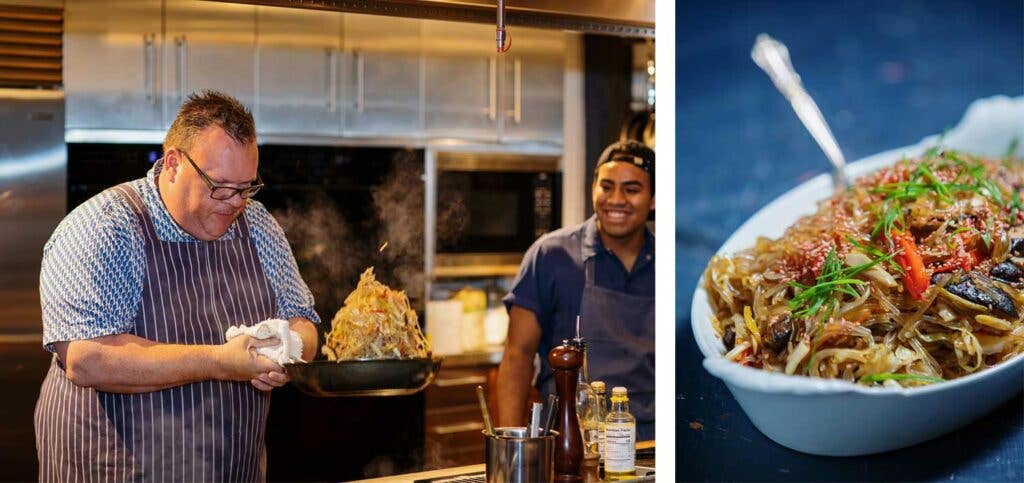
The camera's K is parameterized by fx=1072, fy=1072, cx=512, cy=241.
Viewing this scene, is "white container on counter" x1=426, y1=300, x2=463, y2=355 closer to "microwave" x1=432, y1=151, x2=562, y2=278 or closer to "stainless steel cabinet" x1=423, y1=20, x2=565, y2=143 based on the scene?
"microwave" x1=432, y1=151, x2=562, y2=278

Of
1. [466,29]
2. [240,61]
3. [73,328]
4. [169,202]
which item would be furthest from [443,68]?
Result: [73,328]

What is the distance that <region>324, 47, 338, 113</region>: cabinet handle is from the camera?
4359 mm

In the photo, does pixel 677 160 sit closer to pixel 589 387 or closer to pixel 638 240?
pixel 589 387

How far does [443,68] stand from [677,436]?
10.5ft

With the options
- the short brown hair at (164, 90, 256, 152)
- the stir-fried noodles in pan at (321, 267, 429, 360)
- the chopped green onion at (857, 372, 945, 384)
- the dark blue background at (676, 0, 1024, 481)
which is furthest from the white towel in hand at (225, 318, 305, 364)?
the chopped green onion at (857, 372, 945, 384)

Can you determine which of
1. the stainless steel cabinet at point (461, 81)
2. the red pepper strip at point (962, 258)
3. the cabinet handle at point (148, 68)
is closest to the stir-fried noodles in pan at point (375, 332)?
the cabinet handle at point (148, 68)

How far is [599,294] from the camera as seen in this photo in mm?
3377

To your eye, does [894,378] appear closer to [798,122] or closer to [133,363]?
[798,122]

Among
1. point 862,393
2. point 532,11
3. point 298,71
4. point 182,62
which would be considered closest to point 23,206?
point 182,62

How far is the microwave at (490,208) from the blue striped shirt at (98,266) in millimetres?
1994

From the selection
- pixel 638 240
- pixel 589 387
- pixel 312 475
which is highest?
pixel 638 240

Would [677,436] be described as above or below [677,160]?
below

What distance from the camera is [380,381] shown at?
244 centimetres

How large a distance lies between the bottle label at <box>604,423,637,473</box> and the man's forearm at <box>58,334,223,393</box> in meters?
0.86
